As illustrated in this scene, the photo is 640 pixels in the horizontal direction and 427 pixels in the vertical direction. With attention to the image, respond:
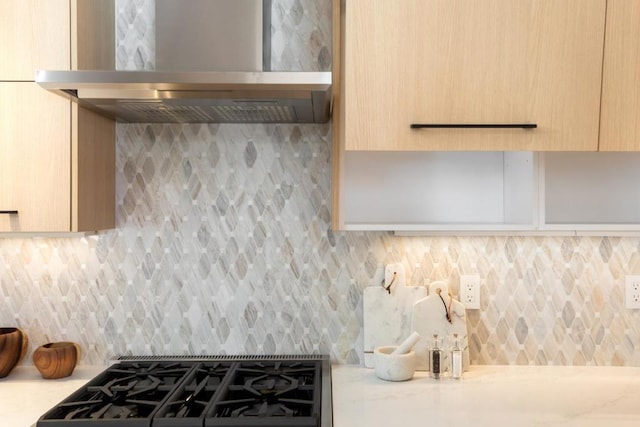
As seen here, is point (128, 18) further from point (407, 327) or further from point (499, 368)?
point (499, 368)

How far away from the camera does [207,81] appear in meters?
1.41

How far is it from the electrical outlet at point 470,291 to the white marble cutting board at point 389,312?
0.14m

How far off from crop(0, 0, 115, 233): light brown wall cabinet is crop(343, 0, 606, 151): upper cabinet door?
0.81m

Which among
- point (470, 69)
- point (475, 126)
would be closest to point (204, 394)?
point (475, 126)

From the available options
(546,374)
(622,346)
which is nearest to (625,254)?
(622,346)

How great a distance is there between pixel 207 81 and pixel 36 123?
0.57 meters

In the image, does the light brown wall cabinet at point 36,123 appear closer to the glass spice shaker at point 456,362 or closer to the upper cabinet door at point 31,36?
the upper cabinet door at point 31,36

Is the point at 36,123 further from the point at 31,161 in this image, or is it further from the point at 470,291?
the point at 470,291

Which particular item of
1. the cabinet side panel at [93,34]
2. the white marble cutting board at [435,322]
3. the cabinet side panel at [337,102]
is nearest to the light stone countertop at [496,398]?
the white marble cutting board at [435,322]

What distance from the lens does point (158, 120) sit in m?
1.87

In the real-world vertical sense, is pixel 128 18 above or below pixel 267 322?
above

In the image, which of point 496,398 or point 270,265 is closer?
point 496,398

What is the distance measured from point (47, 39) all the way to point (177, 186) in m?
0.61

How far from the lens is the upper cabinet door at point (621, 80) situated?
1.52 metres
